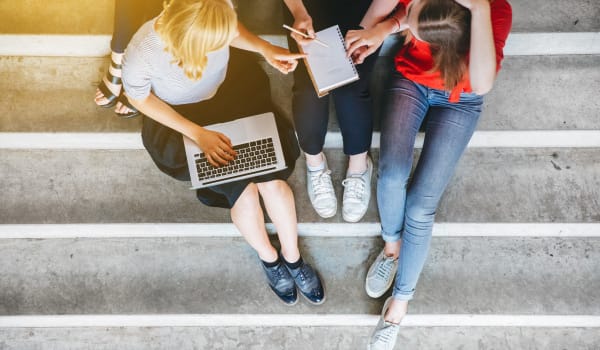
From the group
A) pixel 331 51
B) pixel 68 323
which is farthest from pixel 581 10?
pixel 68 323

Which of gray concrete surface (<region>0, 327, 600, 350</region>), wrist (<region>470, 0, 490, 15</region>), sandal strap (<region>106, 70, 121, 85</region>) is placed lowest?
gray concrete surface (<region>0, 327, 600, 350</region>)

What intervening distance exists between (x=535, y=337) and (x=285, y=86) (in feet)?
5.33

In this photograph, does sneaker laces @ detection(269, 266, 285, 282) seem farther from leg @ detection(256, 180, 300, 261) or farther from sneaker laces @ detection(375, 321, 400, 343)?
sneaker laces @ detection(375, 321, 400, 343)

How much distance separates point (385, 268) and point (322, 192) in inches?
17.3

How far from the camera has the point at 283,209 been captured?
1.62 meters

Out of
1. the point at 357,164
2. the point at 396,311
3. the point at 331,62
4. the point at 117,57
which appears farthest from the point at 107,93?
the point at 396,311

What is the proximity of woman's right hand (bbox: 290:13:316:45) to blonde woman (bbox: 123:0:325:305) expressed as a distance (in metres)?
0.06

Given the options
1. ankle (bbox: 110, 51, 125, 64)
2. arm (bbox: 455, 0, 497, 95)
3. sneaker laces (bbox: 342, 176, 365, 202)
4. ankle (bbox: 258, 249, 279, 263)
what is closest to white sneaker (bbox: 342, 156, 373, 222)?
sneaker laces (bbox: 342, 176, 365, 202)

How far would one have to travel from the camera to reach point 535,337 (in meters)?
1.86

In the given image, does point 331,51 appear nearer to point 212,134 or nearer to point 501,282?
point 212,134

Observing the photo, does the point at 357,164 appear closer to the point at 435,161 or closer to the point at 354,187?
the point at 354,187

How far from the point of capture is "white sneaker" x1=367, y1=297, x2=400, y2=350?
1.77 meters

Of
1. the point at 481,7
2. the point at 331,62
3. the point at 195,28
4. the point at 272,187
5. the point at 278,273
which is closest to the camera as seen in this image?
the point at 195,28

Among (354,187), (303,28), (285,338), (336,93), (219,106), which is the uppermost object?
(303,28)
